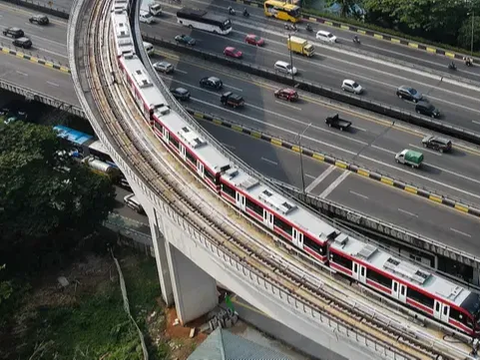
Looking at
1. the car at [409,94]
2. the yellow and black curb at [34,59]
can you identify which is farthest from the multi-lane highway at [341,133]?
the yellow and black curb at [34,59]

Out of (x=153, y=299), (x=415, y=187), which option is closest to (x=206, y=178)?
(x=153, y=299)

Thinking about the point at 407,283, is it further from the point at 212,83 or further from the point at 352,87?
the point at 212,83

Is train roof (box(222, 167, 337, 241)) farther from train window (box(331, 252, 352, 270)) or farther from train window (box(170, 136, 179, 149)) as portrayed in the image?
train window (box(170, 136, 179, 149))

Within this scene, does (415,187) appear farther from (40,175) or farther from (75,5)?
(75,5)

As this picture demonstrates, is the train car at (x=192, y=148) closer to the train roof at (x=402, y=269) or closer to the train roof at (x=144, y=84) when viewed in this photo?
the train roof at (x=144, y=84)

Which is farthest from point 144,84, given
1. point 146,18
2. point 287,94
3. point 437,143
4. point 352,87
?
point 146,18

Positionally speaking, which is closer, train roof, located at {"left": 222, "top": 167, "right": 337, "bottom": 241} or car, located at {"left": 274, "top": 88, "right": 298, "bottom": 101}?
train roof, located at {"left": 222, "top": 167, "right": 337, "bottom": 241}

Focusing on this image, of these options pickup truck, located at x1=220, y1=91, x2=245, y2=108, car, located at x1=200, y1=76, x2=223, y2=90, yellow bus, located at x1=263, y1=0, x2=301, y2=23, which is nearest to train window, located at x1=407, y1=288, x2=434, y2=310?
pickup truck, located at x1=220, y1=91, x2=245, y2=108
